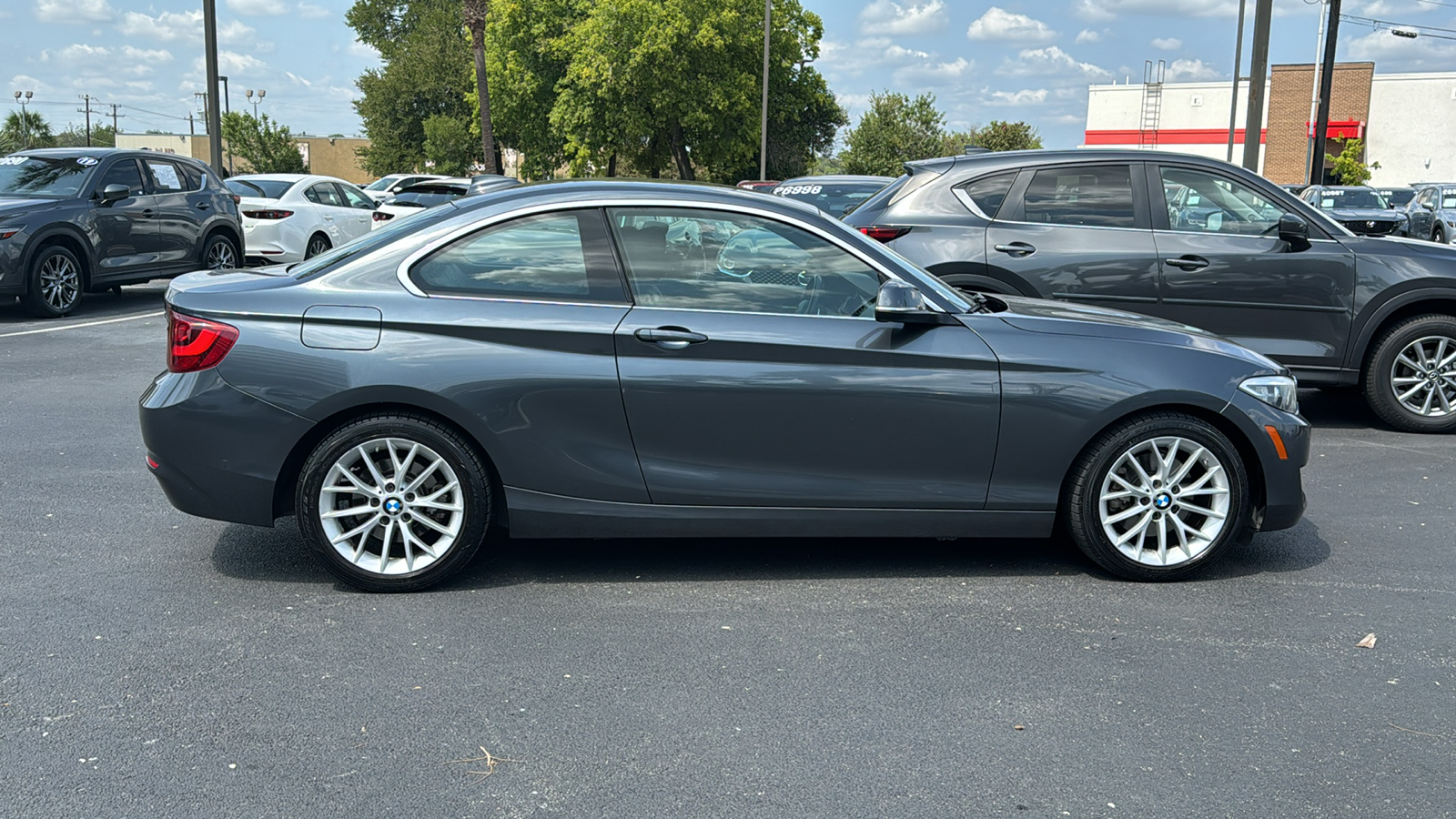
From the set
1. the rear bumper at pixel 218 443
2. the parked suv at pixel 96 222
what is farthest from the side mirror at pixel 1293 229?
the parked suv at pixel 96 222

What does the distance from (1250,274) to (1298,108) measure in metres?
70.4

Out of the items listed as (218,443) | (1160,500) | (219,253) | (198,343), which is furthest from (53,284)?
(1160,500)

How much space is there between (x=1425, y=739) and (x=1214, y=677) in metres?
0.64

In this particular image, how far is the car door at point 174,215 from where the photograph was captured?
14.6 meters

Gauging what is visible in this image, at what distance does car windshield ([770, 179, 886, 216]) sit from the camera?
14102mm

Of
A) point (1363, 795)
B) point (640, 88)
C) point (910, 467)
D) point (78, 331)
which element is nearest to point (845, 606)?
point (910, 467)

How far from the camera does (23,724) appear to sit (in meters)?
3.61

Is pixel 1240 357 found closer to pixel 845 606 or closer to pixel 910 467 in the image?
pixel 910 467

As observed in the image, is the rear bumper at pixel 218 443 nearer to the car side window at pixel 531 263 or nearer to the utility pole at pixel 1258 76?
the car side window at pixel 531 263

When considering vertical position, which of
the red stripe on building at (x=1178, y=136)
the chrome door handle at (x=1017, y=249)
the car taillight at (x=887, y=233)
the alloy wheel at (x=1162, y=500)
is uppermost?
the red stripe on building at (x=1178, y=136)

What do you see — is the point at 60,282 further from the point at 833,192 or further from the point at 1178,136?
the point at 1178,136

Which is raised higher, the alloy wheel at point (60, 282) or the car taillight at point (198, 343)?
the car taillight at point (198, 343)

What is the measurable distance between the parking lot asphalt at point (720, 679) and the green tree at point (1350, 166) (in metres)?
61.1

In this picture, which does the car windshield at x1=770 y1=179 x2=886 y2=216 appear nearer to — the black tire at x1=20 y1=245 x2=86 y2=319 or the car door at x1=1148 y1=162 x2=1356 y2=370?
the car door at x1=1148 y1=162 x2=1356 y2=370
